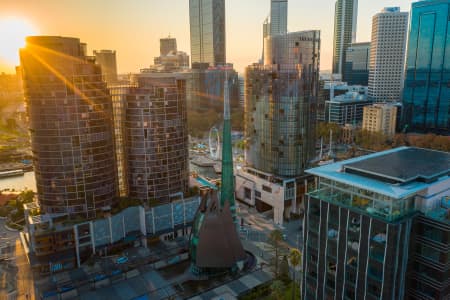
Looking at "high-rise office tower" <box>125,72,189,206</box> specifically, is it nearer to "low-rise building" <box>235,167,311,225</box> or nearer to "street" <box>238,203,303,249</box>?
"street" <box>238,203,303,249</box>

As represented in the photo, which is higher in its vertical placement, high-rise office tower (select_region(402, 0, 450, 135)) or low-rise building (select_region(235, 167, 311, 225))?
high-rise office tower (select_region(402, 0, 450, 135))

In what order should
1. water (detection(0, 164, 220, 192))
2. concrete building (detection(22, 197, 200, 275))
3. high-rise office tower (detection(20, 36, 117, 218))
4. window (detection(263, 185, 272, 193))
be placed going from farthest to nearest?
water (detection(0, 164, 220, 192))
window (detection(263, 185, 272, 193))
concrete building (detection(22, 197, 200, 275))
high-rise office tower (detection(20, 36, 117, 218))

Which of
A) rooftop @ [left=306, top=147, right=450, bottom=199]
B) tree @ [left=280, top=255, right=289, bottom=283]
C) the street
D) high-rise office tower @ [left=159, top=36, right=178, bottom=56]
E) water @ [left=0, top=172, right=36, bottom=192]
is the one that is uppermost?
high-rise office tower @ [left=159, top=36, right=178, bottom=56]

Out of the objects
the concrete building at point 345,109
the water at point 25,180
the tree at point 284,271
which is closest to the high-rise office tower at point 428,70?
the concrete building at point 345,109

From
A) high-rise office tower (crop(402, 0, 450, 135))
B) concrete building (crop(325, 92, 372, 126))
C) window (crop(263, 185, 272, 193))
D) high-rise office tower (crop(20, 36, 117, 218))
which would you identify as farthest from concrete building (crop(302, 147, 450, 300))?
high-rise office tower (crop(402, 0, 450, 135))

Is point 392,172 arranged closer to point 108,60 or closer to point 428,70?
point 108,60

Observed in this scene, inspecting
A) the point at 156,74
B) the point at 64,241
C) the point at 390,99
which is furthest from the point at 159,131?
the point at 390,99
